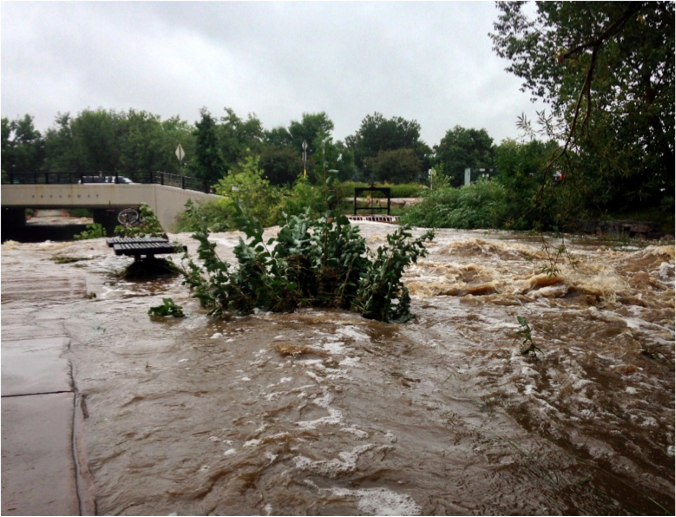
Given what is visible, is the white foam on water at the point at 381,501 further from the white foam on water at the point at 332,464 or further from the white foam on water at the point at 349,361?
the white foam on water at the point at 349,361

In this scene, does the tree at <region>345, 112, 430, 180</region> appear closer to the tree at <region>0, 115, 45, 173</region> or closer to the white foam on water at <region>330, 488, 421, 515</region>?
the tree at <region>0, 115, 45, 173</region>

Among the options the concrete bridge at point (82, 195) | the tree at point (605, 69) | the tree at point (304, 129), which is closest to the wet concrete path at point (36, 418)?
the tree at point (605, 69)

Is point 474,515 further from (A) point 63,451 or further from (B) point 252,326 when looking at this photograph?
(B) point 252,326

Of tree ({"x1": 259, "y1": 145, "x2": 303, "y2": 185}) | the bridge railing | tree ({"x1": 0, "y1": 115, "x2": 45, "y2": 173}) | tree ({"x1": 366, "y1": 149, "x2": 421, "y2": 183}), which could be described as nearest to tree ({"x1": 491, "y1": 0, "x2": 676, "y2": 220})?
the bridge railing

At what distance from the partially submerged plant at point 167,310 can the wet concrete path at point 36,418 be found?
759 mm

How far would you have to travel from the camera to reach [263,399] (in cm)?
292

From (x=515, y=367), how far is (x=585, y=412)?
0.75 metres

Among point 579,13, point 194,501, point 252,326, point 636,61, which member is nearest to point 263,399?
point 194,501

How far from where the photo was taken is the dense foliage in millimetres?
4863

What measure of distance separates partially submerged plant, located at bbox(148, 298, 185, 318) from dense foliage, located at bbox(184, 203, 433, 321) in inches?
9.3

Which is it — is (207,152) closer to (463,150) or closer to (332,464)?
(463,150)

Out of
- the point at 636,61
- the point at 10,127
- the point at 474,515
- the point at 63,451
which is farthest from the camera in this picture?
the point at 10,127

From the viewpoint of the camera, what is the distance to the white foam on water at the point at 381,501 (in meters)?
1.93

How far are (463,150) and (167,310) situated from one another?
67908 mm
